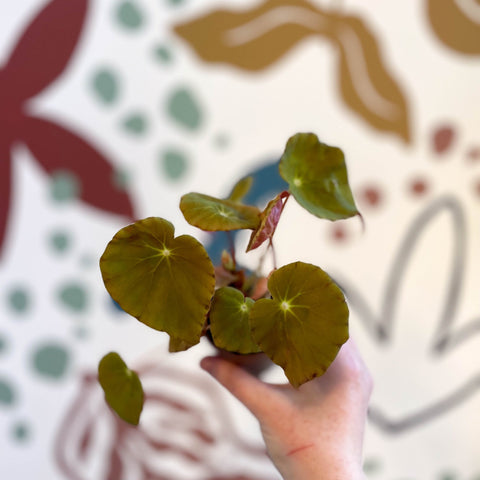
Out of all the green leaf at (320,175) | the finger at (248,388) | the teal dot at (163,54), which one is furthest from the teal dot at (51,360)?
the green leaf at (320,175)

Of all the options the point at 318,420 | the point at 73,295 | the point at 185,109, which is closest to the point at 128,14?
the point at 185,109

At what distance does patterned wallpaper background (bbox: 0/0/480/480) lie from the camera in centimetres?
110

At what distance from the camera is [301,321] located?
21.9 inches

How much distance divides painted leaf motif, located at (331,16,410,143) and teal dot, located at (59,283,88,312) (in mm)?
741

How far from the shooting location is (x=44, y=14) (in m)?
1.08

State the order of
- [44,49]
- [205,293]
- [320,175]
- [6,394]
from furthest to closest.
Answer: [6,394] < [44,49] < [320,175] < [205,293]

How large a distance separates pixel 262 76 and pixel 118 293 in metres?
0.74

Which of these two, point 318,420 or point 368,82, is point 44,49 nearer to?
point 368,82

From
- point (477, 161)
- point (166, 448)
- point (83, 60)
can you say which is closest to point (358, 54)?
point (477, 161)

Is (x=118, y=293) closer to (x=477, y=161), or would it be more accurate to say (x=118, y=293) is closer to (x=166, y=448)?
(x=166, y=448)

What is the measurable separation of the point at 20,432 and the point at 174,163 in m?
0.74

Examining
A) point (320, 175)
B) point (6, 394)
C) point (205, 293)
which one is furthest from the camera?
point (6, 394)

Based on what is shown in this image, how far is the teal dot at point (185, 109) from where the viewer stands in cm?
112

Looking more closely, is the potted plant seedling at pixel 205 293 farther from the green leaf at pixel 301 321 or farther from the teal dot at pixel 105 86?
the teal dot at pixel 105 86
